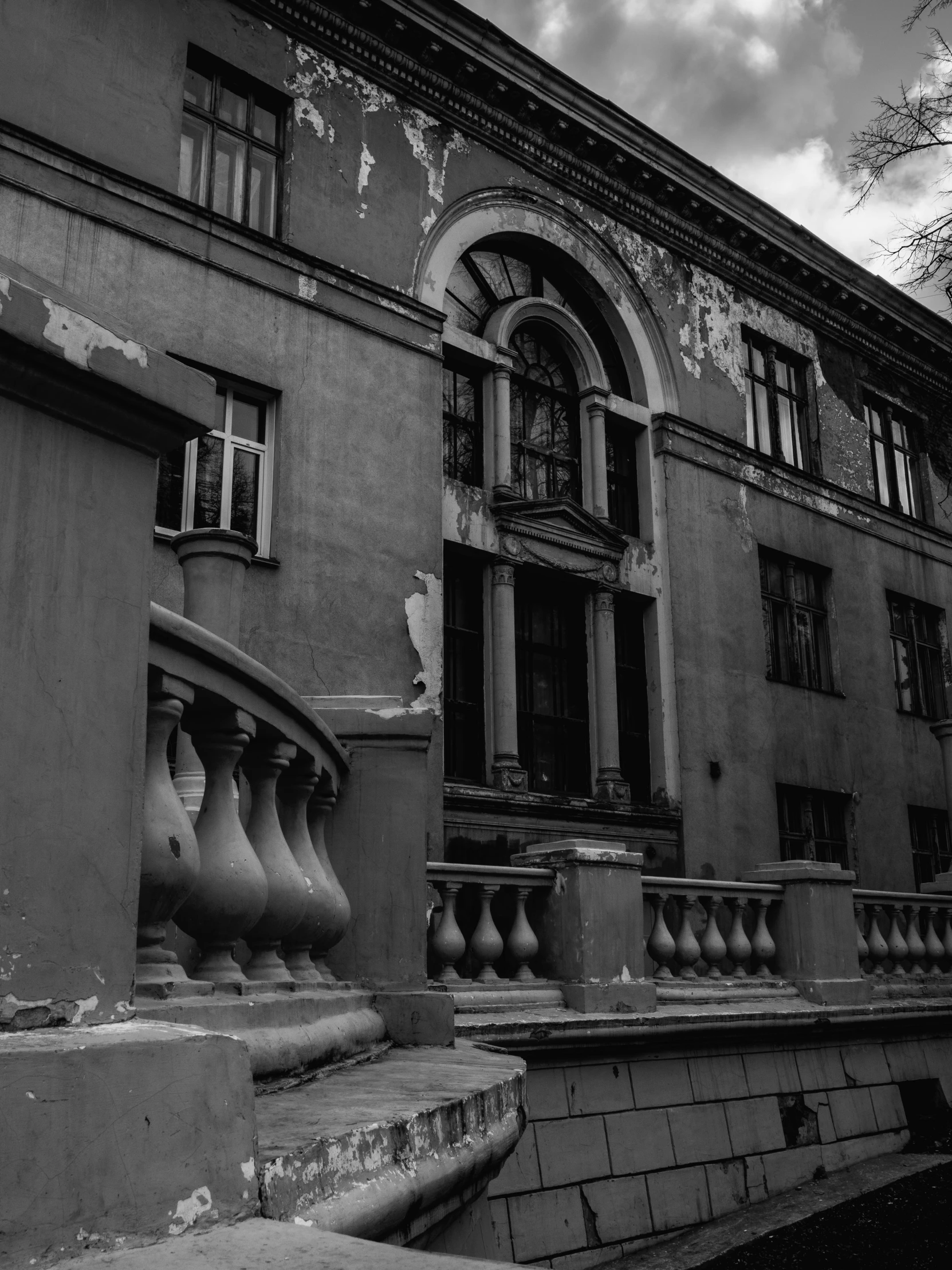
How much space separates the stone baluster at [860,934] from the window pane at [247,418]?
695 cm

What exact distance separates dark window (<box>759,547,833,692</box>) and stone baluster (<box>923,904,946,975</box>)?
4.82m

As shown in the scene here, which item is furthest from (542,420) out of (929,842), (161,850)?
(161,850)

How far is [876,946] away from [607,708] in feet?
14.0

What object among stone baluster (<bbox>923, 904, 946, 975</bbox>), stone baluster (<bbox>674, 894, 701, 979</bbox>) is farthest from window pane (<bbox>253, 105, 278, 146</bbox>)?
stone baluster (<bbox>923, 904, 946, 975</bbox>)

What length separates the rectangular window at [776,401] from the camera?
1708 centimetres

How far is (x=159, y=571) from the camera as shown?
10.1 metres

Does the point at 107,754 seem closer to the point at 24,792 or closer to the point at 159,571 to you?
the point at 24,792

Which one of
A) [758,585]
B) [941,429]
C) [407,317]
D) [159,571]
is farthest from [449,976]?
[941,429]

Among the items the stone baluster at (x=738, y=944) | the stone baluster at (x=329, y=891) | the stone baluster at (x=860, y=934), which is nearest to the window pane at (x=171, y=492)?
the stone baluster at (x=738, y=944)

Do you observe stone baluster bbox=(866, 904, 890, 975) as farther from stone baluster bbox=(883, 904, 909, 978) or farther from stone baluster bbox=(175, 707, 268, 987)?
stone baluster bbox=(175, 707, 268, 987)

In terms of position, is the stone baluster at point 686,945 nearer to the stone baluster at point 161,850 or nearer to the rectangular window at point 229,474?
the rectangular window at point 229,474

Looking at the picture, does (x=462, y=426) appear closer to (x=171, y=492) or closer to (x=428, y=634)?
(x=428, y=634)

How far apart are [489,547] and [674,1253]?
25.8 ft

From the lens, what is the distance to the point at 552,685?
45.9 ft
